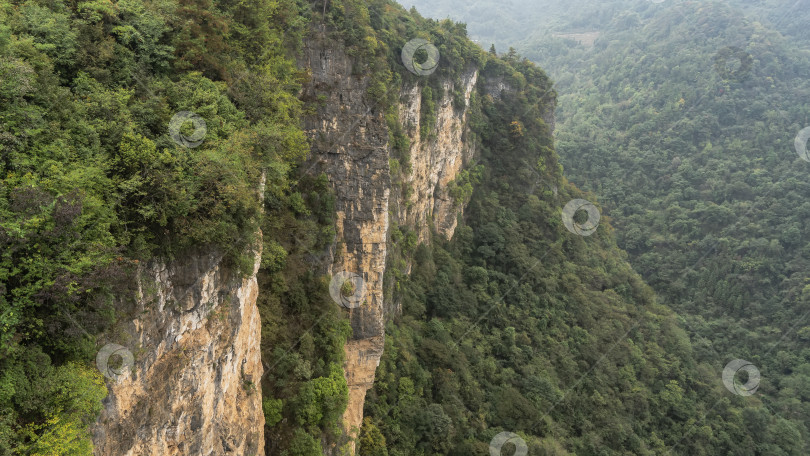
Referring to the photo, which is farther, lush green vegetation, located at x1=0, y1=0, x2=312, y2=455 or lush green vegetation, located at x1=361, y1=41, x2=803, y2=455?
lush green vegetation, located at x1=361, y1=41, x2=803, y2=455

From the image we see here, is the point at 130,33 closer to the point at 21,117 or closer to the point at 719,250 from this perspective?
the point at 21,117

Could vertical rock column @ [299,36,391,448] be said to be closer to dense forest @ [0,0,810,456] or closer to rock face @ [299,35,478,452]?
rock face @ [299,35,478,452]

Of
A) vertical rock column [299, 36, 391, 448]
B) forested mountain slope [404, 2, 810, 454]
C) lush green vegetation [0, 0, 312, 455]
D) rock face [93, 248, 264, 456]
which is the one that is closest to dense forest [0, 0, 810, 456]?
lush green vegetation [0, 0, 312, 455]

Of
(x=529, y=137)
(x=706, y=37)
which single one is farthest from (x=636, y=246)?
(x=706, y=37)

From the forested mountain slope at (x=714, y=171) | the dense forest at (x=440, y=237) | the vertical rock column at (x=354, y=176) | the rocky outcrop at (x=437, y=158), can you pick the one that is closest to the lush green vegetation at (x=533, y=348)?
the dense forest at (x=440, y=237)

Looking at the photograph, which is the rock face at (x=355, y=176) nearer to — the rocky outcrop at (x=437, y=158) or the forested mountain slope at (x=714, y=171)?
the rocky outcrop at (x=437, y=158)
